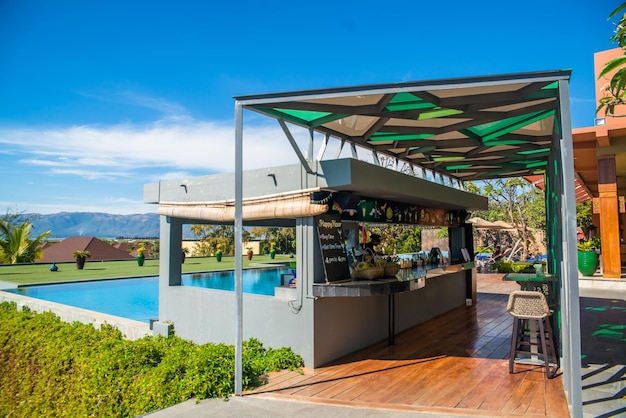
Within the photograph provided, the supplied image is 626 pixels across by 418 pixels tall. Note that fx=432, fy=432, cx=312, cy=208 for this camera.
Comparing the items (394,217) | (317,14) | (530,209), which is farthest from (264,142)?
(530,209)

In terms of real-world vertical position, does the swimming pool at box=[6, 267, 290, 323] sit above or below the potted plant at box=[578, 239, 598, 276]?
below

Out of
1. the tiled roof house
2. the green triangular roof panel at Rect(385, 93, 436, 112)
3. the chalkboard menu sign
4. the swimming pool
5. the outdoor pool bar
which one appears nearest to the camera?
the outdoor pool bar

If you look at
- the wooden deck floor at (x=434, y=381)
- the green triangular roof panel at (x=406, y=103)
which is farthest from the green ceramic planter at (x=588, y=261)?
the green triangular roof panel at (x=406, y=103)

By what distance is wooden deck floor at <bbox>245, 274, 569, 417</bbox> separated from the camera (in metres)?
3.99

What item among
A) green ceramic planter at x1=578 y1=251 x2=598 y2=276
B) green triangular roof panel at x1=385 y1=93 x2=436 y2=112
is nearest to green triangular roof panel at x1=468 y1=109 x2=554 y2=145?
green triangular roof panel at x1=385 y1=93 x2=436 y2=112

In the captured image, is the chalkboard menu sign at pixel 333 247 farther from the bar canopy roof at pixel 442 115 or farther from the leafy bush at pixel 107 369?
the bar canopy roof at pixel 442 115

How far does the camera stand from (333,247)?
579 cm

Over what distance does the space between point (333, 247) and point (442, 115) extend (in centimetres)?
217

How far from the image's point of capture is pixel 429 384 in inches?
182

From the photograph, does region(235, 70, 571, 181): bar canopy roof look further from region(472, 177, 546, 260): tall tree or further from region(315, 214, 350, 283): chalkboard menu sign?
region(472, 177, 546, 260): tall tree

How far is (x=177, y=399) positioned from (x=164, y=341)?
3117 millimetres

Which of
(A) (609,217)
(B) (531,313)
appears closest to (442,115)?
(B) (531,313)

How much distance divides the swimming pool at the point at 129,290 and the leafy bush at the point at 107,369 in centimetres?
276

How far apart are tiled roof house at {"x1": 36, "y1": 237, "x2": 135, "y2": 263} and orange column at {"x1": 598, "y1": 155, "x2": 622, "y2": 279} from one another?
25651 millimetres
